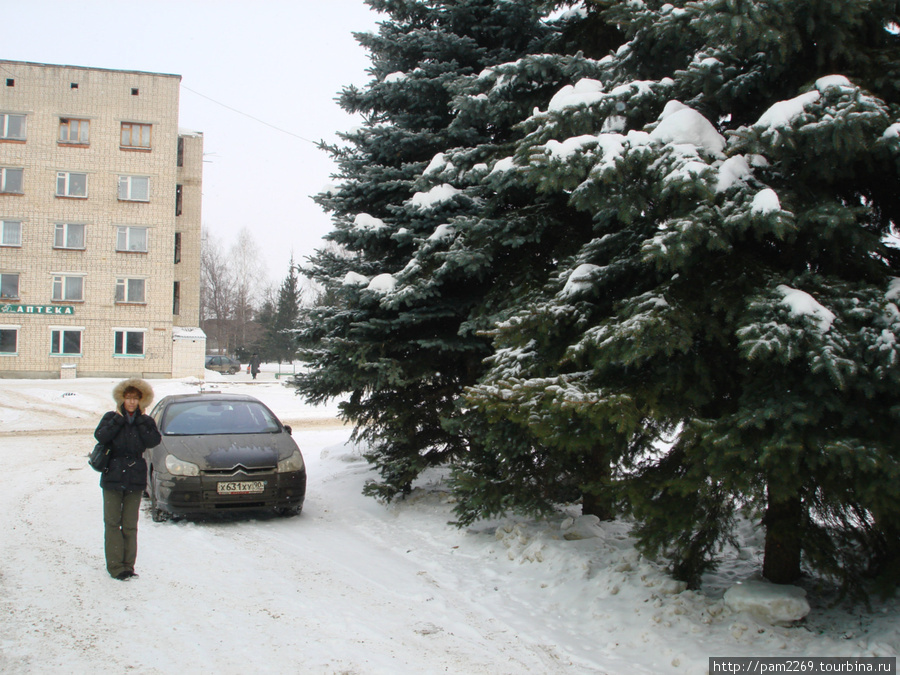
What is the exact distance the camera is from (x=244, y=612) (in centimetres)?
501

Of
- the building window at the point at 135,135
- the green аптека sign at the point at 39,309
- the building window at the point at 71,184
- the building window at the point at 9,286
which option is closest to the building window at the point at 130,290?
the green аптека sign at the point at 39,309

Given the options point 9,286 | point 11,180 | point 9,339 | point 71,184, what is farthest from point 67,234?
point 9,339

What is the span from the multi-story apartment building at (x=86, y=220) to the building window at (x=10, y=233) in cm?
6

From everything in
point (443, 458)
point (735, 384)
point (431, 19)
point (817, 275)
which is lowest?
Result: point (443, 458)

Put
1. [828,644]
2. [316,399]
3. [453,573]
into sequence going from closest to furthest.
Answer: [828,644] → [453,573] → [316,399]

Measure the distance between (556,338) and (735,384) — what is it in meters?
1.50

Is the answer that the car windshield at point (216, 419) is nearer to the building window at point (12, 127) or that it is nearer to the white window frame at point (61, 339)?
the white window frame at point (61, 339)

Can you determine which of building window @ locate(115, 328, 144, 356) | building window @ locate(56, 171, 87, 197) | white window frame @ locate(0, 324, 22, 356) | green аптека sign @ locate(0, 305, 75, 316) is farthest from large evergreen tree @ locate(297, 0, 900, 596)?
building window @ locate(56, 171, 87, 197)

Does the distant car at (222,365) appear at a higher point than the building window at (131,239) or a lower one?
lower

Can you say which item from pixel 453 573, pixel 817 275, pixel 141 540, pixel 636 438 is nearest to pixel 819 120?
pixel 817 275

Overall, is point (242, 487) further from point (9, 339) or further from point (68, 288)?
point (9, 339)

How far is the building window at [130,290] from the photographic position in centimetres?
3644

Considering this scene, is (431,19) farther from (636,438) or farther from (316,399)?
(636,438)

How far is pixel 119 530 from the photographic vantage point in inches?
227
